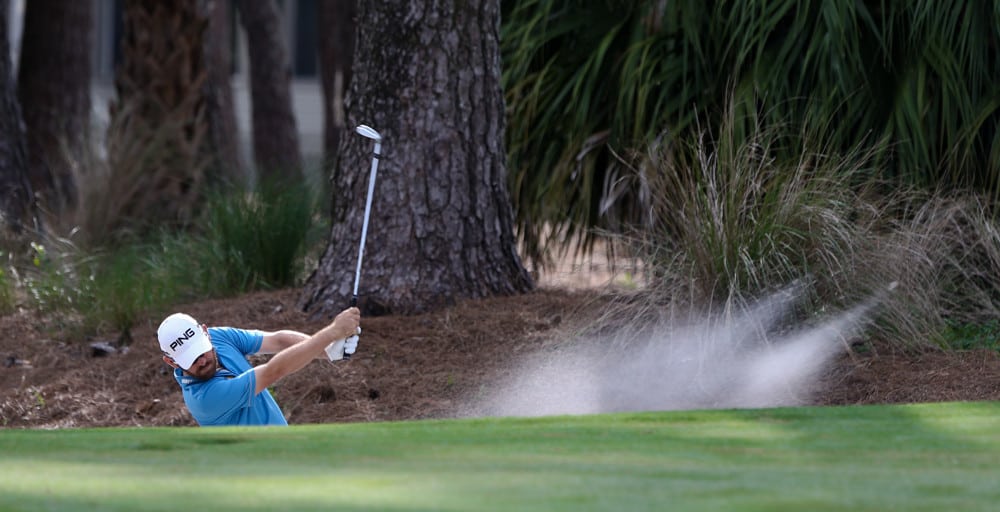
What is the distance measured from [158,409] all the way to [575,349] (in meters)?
2.20

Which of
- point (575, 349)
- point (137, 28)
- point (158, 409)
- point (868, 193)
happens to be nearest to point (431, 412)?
point (575, 349)

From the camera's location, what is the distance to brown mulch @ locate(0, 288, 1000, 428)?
6.85m

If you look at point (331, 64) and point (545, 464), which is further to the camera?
point (331, 64)

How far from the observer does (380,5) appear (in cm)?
823

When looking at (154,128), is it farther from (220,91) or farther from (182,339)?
(220,91)

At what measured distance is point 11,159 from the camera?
11.0 m

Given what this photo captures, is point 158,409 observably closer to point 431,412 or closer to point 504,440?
point 431,412

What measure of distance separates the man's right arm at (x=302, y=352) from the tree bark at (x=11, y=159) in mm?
5156

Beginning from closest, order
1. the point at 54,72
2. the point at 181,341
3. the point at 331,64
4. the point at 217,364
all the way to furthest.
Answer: the point at 181,341 → the point at 217,364 → the point at 54,72 → the point at 331,64

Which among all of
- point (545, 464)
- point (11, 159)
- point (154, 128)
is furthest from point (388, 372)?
point (154, 128)

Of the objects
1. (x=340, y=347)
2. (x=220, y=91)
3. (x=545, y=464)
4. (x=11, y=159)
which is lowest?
(x=220, y=91)

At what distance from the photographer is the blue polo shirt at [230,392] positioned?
6133 mm

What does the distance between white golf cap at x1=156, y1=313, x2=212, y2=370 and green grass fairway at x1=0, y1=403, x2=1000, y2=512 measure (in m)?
0.72

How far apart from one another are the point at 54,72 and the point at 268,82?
18.5ft
